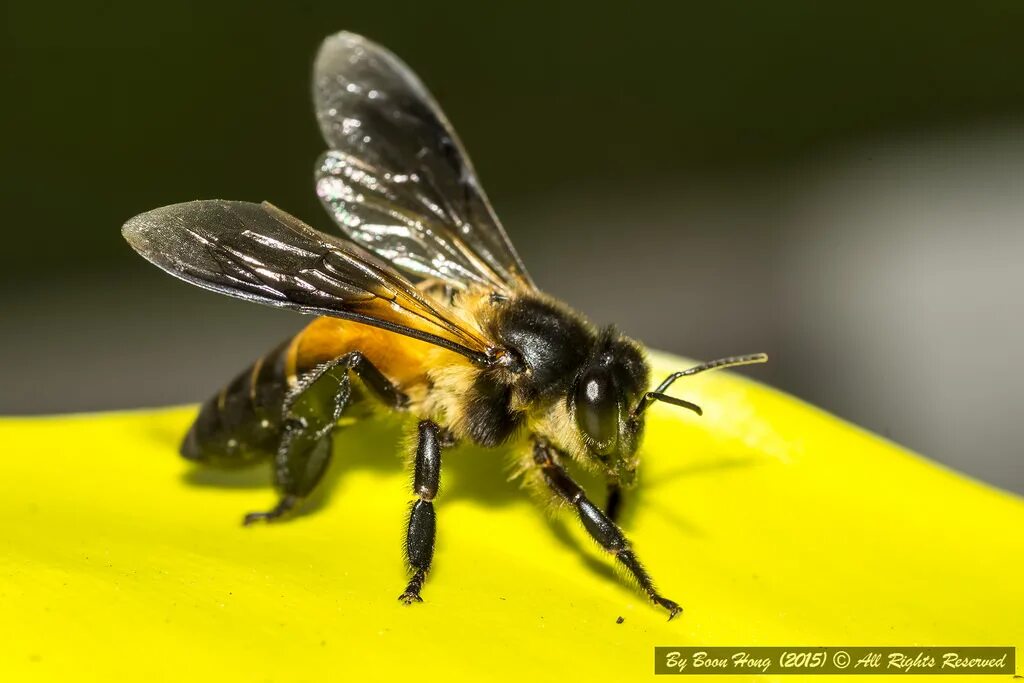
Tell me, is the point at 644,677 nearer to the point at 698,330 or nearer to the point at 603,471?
the point at 603,471

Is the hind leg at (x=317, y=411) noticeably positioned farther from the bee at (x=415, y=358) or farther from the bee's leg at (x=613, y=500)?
the bee's leg at (x=613, y=500)

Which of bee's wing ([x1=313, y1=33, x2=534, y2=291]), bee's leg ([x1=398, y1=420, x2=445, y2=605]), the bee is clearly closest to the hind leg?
the bee

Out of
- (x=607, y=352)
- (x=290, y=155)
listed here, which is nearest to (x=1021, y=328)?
(x=290, y=155)

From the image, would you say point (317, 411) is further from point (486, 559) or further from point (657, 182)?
point (657, 182)

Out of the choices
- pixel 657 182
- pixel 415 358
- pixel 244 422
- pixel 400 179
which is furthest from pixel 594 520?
pixel 657 182

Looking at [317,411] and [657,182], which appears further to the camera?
[657,182]

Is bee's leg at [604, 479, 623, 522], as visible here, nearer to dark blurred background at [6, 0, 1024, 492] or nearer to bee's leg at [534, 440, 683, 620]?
bee's leg at [534, 440, 683, 620]

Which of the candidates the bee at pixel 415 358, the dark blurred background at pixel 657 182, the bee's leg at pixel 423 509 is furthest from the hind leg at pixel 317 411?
the dark blurred background at pixel 657 182
